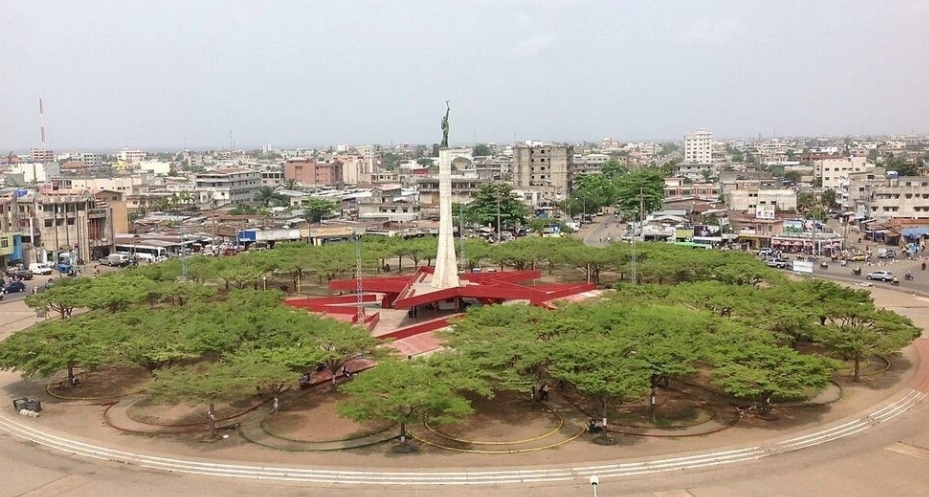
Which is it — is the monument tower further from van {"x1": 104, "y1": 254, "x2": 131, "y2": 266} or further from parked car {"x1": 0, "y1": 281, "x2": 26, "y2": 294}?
van {"x1": 104, "y1": 254, "x2": 131, "y2": 266}

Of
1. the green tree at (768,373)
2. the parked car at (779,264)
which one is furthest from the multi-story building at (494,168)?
the green tree at (768,373)

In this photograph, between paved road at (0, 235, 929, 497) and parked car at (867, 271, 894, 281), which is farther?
parked car at (867, 271, 894, 281)

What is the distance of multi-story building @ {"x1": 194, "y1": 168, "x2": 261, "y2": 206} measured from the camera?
134875 millimetres

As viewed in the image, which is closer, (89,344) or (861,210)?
(89,344)

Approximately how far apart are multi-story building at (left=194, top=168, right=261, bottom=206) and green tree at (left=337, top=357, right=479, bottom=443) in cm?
11104

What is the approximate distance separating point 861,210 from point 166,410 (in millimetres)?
97451

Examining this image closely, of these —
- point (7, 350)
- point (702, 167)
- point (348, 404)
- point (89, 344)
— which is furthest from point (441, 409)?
point (702, 167)

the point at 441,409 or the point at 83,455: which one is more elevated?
the point at 441,409

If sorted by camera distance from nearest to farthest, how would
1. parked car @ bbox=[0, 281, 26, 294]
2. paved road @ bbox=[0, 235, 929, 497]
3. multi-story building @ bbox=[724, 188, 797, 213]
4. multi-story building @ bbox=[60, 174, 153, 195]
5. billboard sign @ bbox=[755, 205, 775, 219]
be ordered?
paved road @ bbox=[0, 235, 929, 497] → parked car @ bbox=[0, 281, 26, 294] → billboard sign @ bbox=[755, 205, 775, 219] → multi-story building @ bbox=[724, 188, 797, 213] → multi-story building @ bbox=[60, 174, 153, 195]

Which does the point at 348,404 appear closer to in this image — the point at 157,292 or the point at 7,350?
the point at 7,350

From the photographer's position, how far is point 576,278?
6544 centimetres

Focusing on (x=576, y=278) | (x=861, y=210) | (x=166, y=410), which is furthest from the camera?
(x=861, y=210)

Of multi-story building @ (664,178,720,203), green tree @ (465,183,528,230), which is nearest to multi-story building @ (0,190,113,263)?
green tree @ (465,183,528,230)

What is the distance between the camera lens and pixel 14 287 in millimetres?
64875
